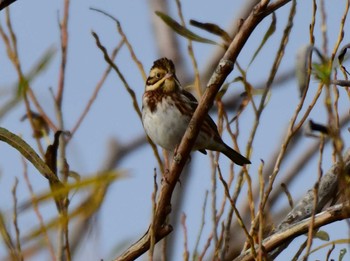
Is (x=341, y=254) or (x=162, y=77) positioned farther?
(x=162, y=77)

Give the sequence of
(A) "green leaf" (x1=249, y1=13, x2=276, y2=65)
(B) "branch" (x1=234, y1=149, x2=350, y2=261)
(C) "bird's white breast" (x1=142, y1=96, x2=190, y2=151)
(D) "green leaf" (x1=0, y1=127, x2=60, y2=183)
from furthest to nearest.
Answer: (C) "bird's white breast" (x1=142, y1=96, x2=190, y2=151)
(A) "green leaf" (x1=249, y1=13, x2=276, y2=65)
(B) "branch" (x1=234, y1=149, x2=350, y2=261)
(D) "green leaf" (x1=0, y1=127, x2=60, y2=183)

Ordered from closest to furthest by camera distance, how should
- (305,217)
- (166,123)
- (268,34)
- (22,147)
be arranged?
(22,147) < (305,217) < (268,34) < (166,123)

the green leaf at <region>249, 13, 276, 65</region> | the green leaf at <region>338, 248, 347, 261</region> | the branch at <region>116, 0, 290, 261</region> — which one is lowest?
the green leaf at <region>338, 248, 347, 261</region>

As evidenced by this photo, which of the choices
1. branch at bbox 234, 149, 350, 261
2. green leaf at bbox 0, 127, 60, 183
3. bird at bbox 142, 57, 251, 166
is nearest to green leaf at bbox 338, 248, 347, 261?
branch at bbox 234, 149, 350, 261

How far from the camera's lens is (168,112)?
3.65 meters

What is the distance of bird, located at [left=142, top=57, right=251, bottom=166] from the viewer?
11.8ft

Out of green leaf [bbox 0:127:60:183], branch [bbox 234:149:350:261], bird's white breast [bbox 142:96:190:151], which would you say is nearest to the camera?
green leaf [bbox 0:127:60:183]

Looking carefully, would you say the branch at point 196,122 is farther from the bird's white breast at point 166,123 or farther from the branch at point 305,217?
the bird's white breast at point 166,123

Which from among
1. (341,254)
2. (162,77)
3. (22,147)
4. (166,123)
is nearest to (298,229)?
(341,254)

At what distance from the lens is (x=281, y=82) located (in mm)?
5273

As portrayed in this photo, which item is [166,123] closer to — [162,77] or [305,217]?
[162,77]

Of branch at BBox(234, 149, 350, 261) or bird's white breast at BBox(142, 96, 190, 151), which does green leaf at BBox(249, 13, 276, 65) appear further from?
bird's white breast at BBox(142, 96, 190, 151)

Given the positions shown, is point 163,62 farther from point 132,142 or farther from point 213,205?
point 132,142

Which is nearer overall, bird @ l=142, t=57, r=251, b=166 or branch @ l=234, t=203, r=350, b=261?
branch @ l=234, t=203, r=350, b=261
